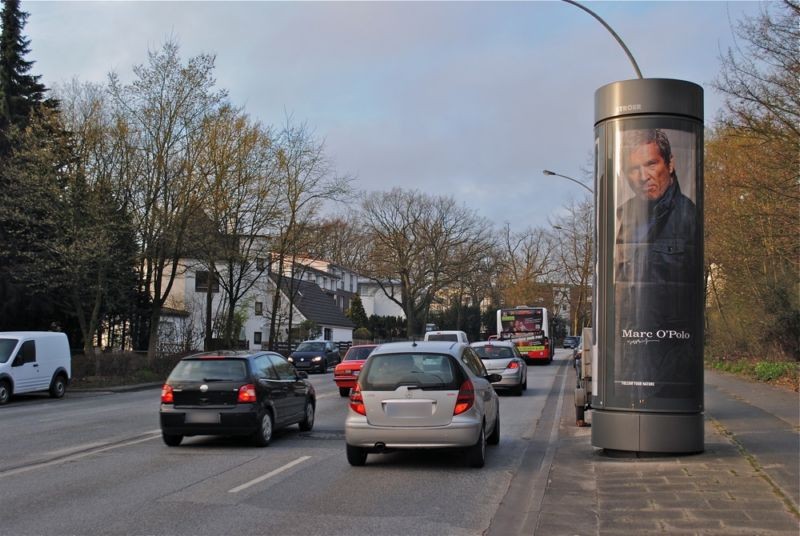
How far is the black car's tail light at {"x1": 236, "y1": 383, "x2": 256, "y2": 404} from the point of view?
1187cm

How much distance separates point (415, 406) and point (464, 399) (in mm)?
597

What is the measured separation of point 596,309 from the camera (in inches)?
402

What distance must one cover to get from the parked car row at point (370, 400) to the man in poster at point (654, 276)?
6.61 ft

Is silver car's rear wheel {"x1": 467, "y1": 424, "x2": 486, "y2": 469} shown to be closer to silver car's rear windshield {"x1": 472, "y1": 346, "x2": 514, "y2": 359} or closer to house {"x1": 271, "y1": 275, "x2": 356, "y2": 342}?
silver car's rear windshield {"x1": 472, "y1": 346, "x2": 514, "y2": 359}

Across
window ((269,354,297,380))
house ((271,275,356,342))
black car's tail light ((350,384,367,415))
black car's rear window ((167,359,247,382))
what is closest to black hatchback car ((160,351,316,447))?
black car's rear window ((167,359,247,382))

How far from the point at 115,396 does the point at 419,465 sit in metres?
16.7

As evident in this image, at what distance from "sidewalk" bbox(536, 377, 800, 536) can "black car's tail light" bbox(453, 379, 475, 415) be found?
4.18 ft

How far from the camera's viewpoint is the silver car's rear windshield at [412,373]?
986 centimetres

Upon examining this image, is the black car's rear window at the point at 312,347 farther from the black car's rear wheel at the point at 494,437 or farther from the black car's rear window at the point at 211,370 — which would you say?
the black car's rear wheel at the point at 494,437

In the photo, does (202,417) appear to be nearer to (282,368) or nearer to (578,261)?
(282,368)

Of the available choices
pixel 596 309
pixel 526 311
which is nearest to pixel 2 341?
pixel 596 309

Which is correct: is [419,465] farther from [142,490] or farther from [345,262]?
[345,262]

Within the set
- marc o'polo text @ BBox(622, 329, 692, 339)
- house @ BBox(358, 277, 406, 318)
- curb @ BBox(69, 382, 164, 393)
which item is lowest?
curb @ BBox(69, 382, 164, 393)

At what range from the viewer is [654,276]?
984 cm
